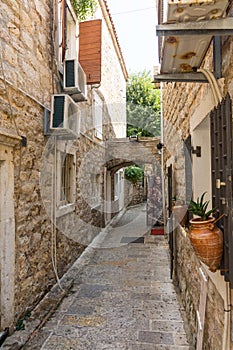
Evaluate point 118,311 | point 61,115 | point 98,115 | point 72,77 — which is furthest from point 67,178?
point 98,115

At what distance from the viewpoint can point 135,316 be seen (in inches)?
138

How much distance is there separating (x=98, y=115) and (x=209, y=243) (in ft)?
24.3

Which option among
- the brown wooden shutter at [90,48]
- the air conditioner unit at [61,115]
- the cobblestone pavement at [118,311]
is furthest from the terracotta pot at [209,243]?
the brown wooden shutter at [90,48]

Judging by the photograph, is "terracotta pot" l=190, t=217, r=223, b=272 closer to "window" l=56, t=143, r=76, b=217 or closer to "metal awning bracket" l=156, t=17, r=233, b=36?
"metal awning bracket" l=156, t=17, r=233, b=36

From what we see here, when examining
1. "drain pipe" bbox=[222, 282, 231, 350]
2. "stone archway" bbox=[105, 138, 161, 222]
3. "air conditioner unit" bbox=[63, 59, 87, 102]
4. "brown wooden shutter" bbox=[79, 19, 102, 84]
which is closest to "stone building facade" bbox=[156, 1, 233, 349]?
"drain pipe" bbox=[222, 282, 231, 350]

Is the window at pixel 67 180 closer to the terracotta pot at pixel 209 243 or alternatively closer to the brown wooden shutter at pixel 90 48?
the brown wooden shutter at pixel 90 48

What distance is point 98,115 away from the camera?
8594 millimetres

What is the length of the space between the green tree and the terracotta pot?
17.3 metres

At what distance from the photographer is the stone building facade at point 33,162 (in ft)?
9.64

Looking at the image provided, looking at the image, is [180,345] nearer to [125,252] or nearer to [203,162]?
[203,162]

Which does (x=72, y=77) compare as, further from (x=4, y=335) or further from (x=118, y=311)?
(x=4, y=335)

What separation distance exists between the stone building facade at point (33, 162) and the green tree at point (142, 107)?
13.5 meters

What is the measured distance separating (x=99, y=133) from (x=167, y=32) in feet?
23.7

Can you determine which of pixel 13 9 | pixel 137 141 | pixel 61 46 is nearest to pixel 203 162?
pixel 13 9
